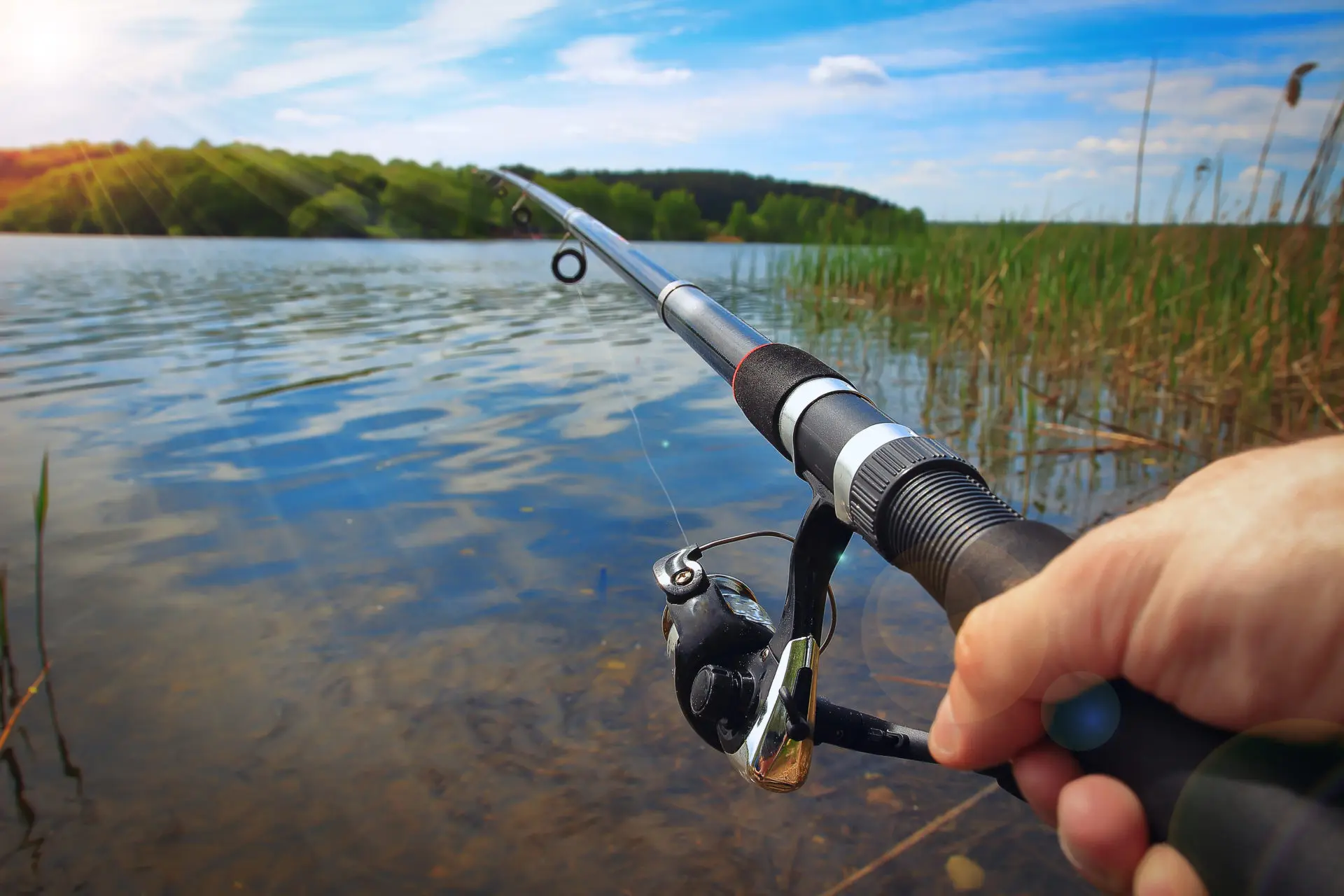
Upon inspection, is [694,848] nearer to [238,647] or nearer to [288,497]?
[238,647]

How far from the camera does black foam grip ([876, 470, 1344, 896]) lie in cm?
47

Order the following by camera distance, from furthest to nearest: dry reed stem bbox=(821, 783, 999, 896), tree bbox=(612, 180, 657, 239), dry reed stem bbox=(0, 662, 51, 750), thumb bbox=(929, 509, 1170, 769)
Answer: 1. tree bbox=(612, 180, 657, 239)
2. dry reed stem bbox=(0, 662, 51, 750)
3. dry reed stem bbox=(821, 783, 999, 896)
4. thumb bbox=(929, 509, 1170, 769)

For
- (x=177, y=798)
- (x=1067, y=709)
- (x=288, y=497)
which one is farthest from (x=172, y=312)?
(x=1067, y=709)

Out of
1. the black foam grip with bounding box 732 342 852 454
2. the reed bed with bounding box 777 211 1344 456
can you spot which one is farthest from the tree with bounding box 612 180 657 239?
the black foam grip with bounding box 732 342 852 454

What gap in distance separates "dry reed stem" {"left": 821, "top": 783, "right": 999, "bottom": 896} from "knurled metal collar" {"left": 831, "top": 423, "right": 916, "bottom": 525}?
59.2 inches

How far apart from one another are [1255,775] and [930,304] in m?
8.31

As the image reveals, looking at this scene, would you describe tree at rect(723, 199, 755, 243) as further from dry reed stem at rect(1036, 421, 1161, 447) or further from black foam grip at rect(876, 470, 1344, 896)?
black foam grip at rect(876, 470, 1344, 896)

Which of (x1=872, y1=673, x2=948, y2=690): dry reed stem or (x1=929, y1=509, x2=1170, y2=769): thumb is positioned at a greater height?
(x1=929, y1=509, x2=1170, y2=769): thumb

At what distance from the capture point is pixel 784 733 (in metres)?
1.08

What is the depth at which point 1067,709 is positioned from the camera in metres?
0.62

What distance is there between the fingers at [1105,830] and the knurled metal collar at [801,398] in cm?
56

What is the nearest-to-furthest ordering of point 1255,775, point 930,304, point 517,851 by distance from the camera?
point 1255,775, point 517,851, point 930,304

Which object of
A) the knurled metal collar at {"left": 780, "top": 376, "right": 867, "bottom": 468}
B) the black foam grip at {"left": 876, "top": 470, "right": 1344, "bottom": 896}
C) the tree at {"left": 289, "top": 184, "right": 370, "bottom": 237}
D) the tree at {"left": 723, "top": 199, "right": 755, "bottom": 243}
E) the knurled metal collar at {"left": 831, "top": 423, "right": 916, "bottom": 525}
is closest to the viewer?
the black foam grip at {"left": 876, "top": 470, "right": 1344, "bottom": 896}

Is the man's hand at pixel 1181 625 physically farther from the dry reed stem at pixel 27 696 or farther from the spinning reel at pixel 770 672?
the dry reed stem at pixel 27 696
